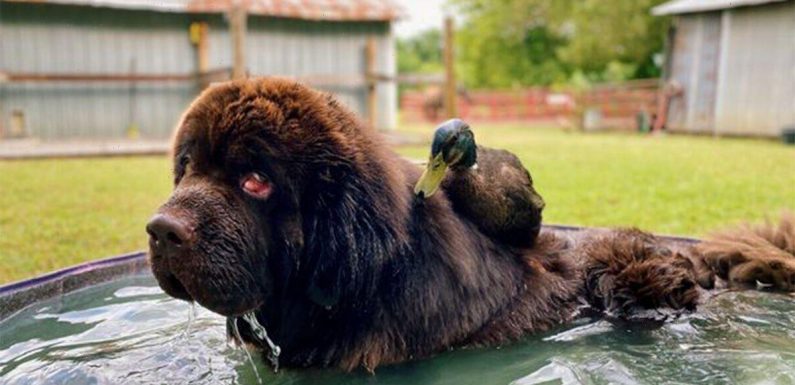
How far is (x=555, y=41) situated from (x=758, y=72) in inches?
767

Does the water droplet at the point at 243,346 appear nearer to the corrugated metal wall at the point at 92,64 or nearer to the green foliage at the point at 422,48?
the corrugated metal wall at the point at 92,64

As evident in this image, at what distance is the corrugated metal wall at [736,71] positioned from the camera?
16.5m

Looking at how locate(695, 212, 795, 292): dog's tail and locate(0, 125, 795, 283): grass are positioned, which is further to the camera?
locate(0, 125, 795, 283): grass

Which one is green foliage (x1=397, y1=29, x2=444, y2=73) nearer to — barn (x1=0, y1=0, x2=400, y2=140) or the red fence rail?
the red fence rail

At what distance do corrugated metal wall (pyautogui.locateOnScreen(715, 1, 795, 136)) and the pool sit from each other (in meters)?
15.6

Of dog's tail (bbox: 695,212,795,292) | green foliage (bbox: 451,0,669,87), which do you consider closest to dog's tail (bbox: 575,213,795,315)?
dog's tail (bbox: 695,212,795,292)

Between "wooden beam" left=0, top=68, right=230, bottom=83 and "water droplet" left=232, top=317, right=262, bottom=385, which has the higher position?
"wooden beam" left=0, top=68, right=230, bottom=83

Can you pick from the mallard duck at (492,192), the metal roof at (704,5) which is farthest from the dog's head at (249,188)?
the metal roof at (704,5)

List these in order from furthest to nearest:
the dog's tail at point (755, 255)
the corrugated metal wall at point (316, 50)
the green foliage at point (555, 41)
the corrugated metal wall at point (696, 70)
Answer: the green foliage at point (555, 41) < the corrugated metal wall at point (696, 70) < the corrugated metal wall at point (316, 50) < the dog's tail at point (755, 255)

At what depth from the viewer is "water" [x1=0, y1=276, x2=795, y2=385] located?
7.54 feet

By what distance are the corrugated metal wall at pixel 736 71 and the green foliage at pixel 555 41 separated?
6728 mm

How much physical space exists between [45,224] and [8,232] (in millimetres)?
390

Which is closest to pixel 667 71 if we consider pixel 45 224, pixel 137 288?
pixel 45 224

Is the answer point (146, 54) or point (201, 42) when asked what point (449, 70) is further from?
point (146, 54)
